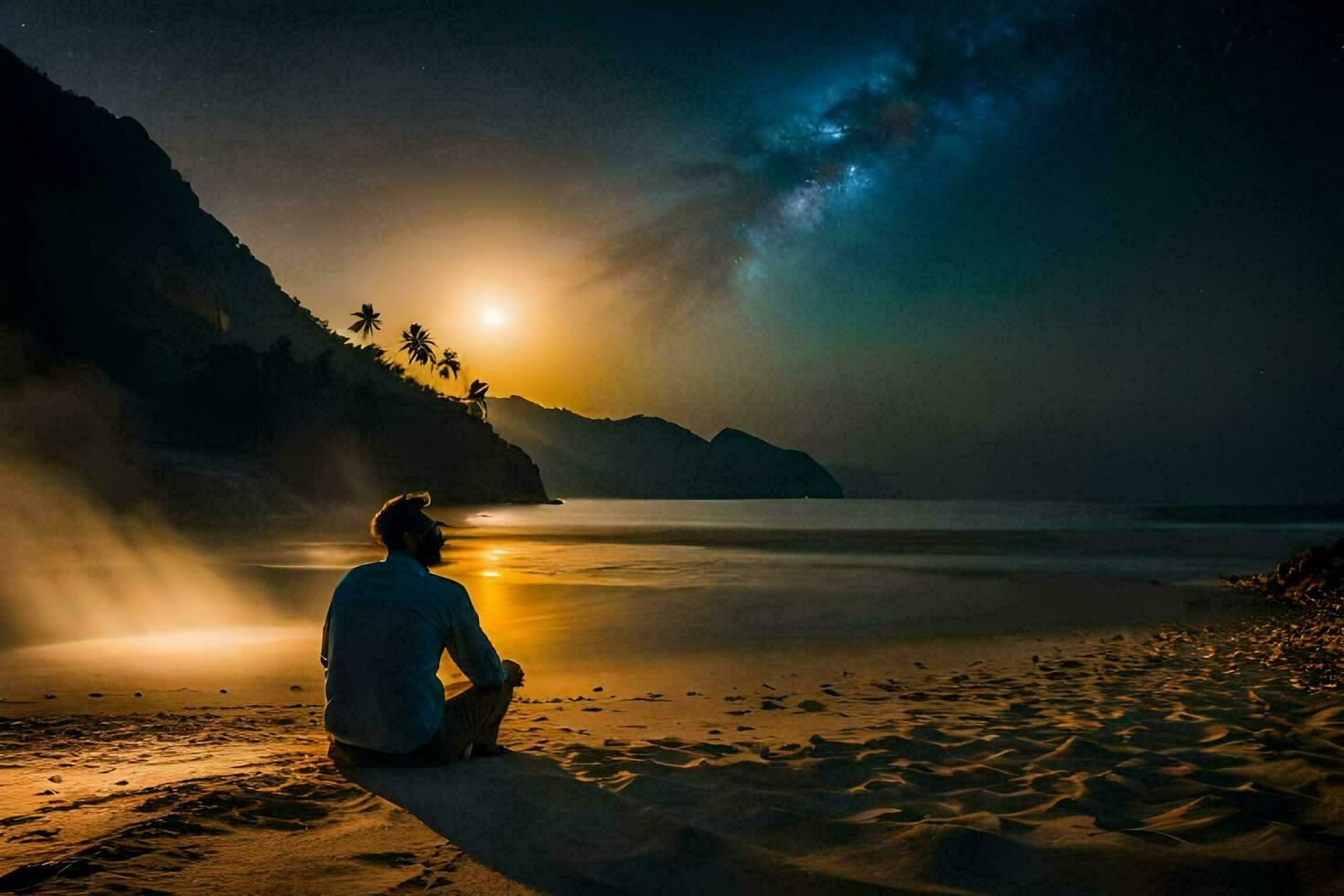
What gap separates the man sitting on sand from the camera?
4.84 metres

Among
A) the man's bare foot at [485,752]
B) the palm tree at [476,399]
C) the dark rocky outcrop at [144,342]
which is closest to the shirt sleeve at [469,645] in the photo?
the man's bare foot at [485,752]

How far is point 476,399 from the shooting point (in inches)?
5037

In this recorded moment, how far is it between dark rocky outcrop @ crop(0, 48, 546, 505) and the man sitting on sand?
44.7m

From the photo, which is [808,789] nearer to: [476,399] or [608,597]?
[608,597]

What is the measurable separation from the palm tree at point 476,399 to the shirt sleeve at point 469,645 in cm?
12079

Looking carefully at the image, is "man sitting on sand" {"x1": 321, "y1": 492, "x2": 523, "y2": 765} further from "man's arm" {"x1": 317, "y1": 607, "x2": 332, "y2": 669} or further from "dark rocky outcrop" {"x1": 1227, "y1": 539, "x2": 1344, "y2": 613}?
"dark rocky outcrop" {"x1": 1227, "y1": 539, "x2": 1344, "y2": 613}

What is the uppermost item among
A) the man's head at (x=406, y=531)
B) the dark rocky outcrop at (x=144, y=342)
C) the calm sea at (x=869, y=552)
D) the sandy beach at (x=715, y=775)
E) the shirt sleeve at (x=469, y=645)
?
the dark rocky outcrop at (x=144, y=342)

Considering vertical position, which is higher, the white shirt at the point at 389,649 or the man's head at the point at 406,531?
the man's head at the point at 406,531

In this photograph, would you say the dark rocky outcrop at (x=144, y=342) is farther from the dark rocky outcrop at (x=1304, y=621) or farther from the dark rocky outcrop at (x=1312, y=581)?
the dark rocky outcrop at (x=1312, y=581)

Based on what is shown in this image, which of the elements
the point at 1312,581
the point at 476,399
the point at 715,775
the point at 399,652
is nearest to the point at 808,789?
the point at 715,775

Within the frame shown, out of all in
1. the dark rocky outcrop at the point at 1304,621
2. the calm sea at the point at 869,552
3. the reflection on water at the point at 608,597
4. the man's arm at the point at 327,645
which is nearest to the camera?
the man's arm at the point at 327,645

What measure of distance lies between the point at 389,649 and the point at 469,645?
0.53 metres

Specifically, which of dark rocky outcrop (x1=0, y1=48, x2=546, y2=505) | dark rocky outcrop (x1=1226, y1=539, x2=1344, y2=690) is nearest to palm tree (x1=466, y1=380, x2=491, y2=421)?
dark rocky outcrop (x1=0, y1=48, x2=546, y2=505)

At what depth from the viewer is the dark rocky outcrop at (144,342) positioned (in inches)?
2056
